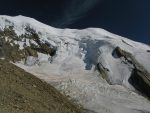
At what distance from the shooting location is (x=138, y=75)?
45.5m

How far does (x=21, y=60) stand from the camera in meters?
47.6

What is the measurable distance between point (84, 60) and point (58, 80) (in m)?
6.57

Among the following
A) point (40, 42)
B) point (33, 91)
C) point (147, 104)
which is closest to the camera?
point (33, 91)

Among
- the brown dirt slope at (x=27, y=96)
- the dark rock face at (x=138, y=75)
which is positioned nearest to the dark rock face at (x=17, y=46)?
the dark rock face at (x=138, y=75)

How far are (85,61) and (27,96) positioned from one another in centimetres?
1613

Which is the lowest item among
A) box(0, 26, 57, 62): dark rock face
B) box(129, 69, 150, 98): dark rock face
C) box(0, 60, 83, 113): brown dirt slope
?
box(0, 60, 83, 113): brown dirt slope

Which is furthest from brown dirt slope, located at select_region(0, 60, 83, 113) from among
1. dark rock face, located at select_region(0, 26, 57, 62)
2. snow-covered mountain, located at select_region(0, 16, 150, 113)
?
dark rock face, located at select_region(0, 26, 57, 62)

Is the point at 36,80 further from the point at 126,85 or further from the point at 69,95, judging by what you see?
the point at 126,85

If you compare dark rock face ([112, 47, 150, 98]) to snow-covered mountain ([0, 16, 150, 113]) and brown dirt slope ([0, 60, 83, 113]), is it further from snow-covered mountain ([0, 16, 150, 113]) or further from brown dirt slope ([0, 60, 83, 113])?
brown dirt slope ([0, 60, 83, 113])

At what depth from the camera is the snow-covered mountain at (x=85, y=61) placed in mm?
39844

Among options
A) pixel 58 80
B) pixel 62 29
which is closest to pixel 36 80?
pixel 58 80

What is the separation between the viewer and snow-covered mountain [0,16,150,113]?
39.8 metres

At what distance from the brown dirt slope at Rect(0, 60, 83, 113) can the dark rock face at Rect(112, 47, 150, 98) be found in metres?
9.33

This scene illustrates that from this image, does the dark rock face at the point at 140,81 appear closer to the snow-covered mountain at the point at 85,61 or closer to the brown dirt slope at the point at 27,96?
the snow-covered mountain at the point at 85,61
